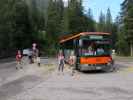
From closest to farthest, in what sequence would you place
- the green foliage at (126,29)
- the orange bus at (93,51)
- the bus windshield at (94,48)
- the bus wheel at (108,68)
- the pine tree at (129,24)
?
the orange bus at (93,51), the bus windshield at (94,48), the bus wheel at (108,68), the pine tree at (129,24), the green foliage at (126,29)

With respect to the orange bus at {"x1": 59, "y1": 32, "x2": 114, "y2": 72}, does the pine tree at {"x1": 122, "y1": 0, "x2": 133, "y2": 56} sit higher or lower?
higher

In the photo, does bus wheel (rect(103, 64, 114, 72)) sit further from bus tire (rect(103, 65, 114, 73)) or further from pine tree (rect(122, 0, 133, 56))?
pine tree (rect(122, 0, 133, 56))

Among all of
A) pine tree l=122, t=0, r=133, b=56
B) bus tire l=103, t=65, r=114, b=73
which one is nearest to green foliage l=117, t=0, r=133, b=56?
pine tree l=122, t=0, r=133, b=56

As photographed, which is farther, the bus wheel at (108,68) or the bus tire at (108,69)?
the bus tire at (108,69)

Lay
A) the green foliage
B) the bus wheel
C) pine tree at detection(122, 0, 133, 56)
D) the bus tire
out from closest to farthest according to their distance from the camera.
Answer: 1. the bus wheel
2. the bus tire
3. pine tree at detection(122, 0, 133, 56)
4. the green foliage

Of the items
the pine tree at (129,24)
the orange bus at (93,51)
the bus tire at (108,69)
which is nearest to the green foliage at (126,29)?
the pine tree at (129,24)

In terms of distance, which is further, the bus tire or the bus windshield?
the bus tire

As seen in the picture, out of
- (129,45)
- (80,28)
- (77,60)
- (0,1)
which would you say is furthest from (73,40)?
(80,28)

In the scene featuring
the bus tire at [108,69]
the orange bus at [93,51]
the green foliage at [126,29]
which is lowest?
the bus tire at [108,69]

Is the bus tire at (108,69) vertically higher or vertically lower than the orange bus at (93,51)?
lower

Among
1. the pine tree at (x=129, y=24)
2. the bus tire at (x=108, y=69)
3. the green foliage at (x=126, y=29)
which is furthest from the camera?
the green foliage at (x=126, y=29)

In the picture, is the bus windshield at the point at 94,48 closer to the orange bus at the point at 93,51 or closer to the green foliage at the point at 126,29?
the orange bus at the point at 93,51

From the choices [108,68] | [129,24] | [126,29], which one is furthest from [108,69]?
[126,29]

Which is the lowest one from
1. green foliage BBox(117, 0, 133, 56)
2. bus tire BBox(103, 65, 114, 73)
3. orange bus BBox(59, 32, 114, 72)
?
bus tire BBox(103, 65, 114, 73)
